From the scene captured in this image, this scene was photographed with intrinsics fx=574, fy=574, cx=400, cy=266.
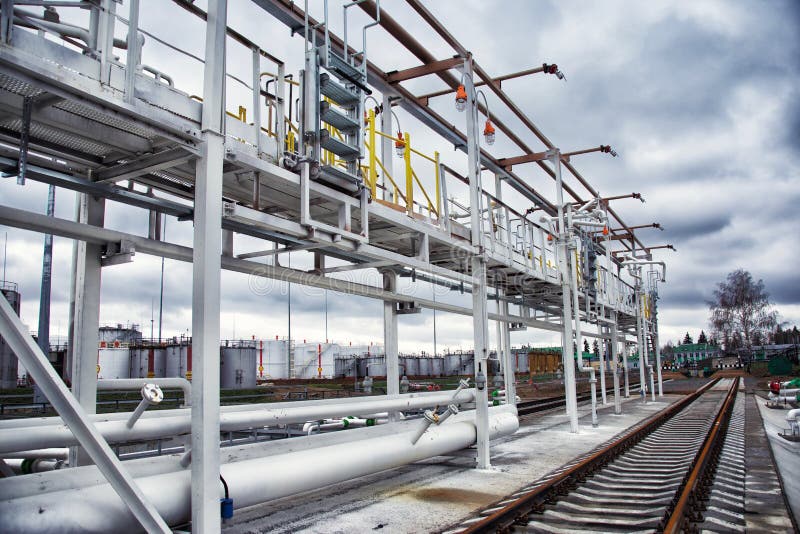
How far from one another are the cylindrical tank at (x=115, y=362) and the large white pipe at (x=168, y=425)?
33.7 m

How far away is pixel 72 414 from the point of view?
376cm

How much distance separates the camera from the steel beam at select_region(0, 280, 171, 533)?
353 cm

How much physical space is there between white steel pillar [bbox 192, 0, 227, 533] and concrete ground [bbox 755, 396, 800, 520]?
6.13m

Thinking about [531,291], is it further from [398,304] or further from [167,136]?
[167,136]

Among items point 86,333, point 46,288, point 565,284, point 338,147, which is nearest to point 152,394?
point 86,333

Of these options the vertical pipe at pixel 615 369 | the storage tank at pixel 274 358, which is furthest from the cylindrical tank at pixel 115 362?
the vertical pipe at pixel 615 369

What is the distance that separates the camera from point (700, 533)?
18.4ft

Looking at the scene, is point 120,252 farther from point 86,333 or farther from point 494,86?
point 494,86

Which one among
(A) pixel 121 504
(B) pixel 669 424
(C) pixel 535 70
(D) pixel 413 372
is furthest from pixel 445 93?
(D) pixel 413 372

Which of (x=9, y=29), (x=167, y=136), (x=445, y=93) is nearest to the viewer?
(x=9, y=29)

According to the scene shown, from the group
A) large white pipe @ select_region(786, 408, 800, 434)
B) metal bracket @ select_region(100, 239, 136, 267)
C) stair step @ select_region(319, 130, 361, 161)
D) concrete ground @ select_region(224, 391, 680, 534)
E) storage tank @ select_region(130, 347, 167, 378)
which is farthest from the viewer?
storage tank @ select_region(130, 347, 167, 378)

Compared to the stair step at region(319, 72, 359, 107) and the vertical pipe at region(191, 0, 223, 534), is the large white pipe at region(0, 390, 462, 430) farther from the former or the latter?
the stair step at region(319, 72, 359, 107)

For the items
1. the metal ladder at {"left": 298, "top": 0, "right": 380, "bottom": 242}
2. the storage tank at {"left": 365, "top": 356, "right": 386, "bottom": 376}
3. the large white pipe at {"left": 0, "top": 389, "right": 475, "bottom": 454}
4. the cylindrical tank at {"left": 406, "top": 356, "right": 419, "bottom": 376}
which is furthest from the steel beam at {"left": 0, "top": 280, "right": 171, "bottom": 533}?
the cylindrical tank at {"left": 406, "top": 356, "right": 419, "bottom": 376}

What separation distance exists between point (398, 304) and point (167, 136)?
6126 mm
